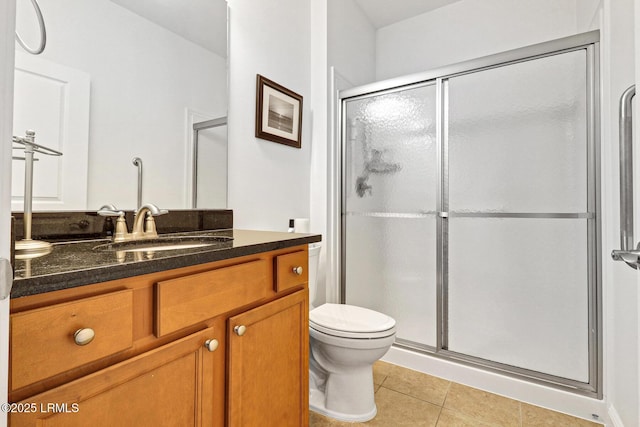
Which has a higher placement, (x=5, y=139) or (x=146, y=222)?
(x=5, y=139)

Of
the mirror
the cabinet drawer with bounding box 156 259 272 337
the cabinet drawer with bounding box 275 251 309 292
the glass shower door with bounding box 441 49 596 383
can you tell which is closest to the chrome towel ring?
the mirror

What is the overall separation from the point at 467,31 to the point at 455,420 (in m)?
2.79

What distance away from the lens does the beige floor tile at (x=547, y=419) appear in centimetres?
153

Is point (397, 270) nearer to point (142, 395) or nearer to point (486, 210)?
point (486, 210)

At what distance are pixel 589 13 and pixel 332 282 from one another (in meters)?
2.31

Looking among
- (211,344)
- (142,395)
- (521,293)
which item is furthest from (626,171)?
(142,395)

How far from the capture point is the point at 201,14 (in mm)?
1488

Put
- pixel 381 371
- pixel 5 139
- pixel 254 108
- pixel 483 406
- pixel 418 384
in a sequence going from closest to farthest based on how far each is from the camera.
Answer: pixel 5 139 < pixel 483 406 < pixel 254 108 < pixel 418 384 < pixel 381 371

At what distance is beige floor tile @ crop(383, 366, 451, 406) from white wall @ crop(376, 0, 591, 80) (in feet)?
8.05

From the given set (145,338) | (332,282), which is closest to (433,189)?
(332,282)

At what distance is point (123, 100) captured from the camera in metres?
1.19

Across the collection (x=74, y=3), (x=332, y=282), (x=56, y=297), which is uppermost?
(x=74, y=3)

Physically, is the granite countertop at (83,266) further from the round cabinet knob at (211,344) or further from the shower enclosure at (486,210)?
the shower enclosure at (486,210)

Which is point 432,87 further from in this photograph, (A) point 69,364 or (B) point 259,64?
(A) point 69,364
